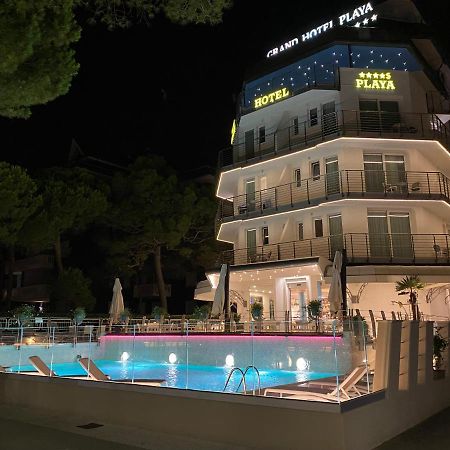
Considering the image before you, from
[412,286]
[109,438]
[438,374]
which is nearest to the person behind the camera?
[109,438]

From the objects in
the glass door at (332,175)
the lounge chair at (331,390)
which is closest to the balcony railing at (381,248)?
the glass door at (332,175)

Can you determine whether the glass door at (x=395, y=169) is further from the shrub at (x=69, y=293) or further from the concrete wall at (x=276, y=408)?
the shrub at (x=69, y=293)

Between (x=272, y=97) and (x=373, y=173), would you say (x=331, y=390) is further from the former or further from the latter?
(x=272, y=97)

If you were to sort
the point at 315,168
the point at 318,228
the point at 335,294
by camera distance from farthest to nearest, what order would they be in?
the point at 315,168, the point at 318,228, the point at 335,294

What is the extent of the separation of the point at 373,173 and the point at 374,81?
4702 millimetres

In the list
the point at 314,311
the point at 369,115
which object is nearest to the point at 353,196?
the point at 369,115

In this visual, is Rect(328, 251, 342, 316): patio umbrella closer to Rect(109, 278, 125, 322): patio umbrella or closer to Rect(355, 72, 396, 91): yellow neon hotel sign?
Rect(355, 72, 396, 91): yellow neon hotel sign

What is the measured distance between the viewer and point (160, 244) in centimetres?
3728

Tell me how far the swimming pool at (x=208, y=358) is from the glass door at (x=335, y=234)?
678 cm

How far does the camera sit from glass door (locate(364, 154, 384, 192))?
23.0 metres


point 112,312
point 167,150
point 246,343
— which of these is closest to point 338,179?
point 246,343

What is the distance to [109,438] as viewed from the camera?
7.62m

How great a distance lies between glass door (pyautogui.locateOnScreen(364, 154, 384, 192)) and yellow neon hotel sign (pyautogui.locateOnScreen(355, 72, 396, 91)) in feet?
11.6

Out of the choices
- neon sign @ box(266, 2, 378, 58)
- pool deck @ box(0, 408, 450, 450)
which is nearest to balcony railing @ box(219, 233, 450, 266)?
neon sign @ box(266, 2, 378, 58)
